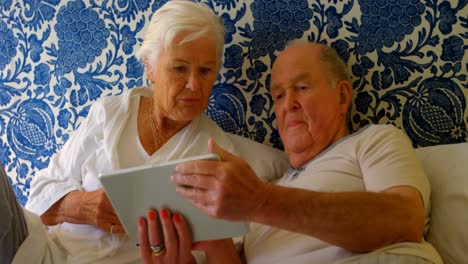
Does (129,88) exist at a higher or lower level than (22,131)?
higher

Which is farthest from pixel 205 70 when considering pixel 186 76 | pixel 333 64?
pixel 333 64

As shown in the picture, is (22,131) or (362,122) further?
(22,131)

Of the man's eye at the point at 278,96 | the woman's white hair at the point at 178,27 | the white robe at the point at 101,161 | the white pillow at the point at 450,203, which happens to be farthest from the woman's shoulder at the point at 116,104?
the white pillow at the point at 450,203

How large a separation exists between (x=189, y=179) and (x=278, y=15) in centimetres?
79

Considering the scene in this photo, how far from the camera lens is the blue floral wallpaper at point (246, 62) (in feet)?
4.23

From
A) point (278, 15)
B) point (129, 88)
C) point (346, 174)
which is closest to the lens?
point (346, 174)

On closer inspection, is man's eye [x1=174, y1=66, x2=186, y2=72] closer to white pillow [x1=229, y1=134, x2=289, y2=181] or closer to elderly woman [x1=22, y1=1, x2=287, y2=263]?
elderly woman [x1=22, y1=1, x2=287, y2=263]

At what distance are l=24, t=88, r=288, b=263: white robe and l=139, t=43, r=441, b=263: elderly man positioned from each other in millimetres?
123

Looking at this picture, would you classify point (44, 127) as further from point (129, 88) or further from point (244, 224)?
point (244, 224)

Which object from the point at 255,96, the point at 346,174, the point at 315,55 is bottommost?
the point at 346,174

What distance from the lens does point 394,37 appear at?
1316 millimetres

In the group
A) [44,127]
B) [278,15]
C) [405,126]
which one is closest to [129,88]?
[44,127]

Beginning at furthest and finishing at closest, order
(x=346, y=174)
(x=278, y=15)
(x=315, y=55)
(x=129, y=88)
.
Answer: (x=129, y=88), (x=278, y=15), (x=315, y=55), (x=346, y=174)

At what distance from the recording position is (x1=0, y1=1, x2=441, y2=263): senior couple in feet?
2.76
